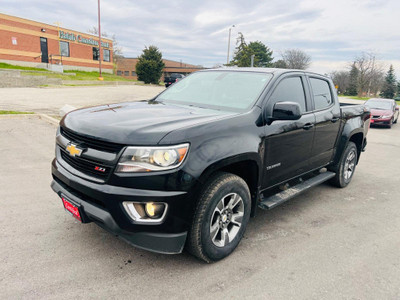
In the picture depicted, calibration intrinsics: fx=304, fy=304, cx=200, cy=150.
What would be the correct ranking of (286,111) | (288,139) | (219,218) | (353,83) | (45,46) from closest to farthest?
(219,218)
(286,111)
(288,139)
(45,46)
(353,83)

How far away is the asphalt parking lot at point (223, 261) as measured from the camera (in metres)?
2.50

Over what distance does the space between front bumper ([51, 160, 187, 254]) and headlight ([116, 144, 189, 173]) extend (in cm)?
17

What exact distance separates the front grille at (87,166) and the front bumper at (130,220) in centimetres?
9

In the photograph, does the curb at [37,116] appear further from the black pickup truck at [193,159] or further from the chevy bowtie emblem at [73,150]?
the chevy bowtie emblem at [73,150]

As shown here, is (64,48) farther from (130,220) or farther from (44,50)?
(130,220)

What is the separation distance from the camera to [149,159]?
92.6 inches

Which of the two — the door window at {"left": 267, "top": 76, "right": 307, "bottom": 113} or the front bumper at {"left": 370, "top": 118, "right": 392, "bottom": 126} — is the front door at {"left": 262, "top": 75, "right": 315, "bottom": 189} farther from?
the front bumper at {"left": 370, "top": 118, "right": 392, "bottom": 126}

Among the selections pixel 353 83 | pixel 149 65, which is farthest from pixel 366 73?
pixel 149 65

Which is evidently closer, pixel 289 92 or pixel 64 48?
pixel 289 92

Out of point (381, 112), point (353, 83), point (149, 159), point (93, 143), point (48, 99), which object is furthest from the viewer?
point (353, 83)

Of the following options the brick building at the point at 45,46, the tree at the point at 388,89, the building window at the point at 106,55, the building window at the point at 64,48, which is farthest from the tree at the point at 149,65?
the tree at the point at 388,89

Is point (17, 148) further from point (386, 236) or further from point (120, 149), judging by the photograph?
point (386, 236)

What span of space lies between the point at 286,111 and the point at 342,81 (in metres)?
74.7

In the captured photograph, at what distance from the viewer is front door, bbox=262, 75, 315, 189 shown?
10.7ft
